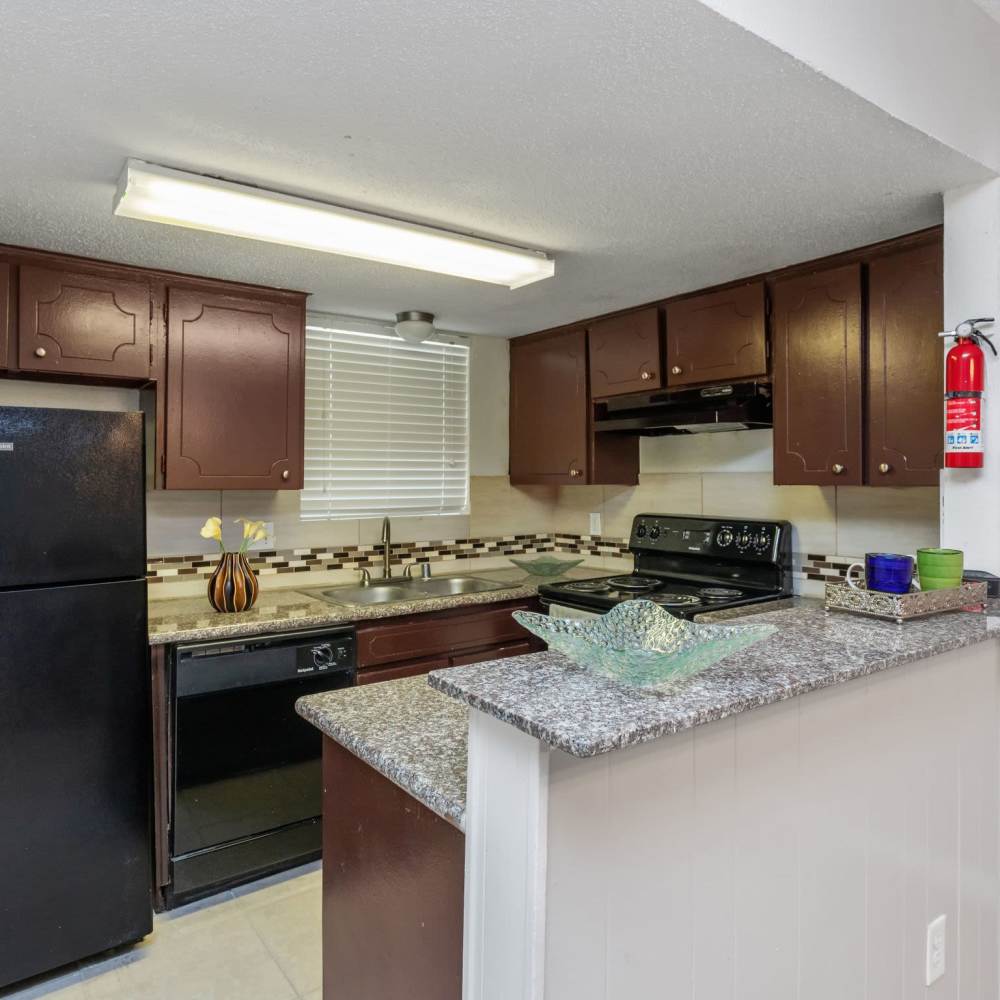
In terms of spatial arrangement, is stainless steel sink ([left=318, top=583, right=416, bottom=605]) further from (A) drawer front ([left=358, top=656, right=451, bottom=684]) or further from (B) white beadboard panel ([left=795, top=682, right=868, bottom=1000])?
(B) white beadboard panel ([left=795, top=682, right=868, bottom=1000])

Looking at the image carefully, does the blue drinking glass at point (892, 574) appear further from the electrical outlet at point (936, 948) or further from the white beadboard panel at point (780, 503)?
the white beadboard panel at point (780, 503)

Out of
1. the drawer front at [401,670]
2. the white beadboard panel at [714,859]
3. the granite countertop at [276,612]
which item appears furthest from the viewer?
the drawer front at [401,670]

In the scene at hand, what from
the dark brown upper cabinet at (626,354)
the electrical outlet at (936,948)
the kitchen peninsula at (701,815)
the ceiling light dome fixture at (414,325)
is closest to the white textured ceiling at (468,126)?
the dark brown upper cabinet at (626,354)

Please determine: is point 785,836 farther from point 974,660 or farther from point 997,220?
point 997,220

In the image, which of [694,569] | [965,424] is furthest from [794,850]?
[694,569]

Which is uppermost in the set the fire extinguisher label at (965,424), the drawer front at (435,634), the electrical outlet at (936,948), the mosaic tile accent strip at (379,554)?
the fire extinguisher label at (965,424)

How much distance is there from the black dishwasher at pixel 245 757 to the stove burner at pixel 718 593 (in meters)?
1.41

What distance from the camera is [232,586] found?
265cm

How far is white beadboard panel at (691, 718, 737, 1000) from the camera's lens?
106 cm

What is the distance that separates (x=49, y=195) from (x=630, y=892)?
212cm

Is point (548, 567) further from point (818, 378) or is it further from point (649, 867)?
point (649, 867)

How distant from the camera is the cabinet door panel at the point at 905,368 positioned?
7.00 ft

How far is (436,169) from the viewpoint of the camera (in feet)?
5.73

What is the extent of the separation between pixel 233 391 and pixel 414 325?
872 millimetres
